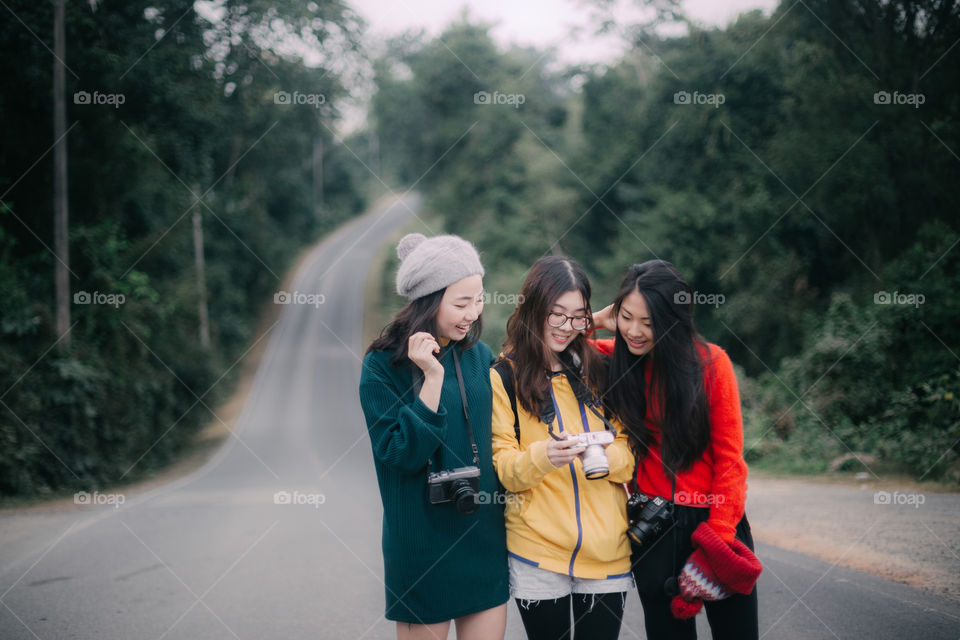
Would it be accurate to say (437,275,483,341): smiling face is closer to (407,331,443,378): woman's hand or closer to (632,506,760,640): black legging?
(407,331,443,378): woman's hand

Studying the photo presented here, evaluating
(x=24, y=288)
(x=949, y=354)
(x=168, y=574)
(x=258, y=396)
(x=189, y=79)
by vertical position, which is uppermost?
(x=189, y=79)

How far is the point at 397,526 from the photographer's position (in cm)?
228

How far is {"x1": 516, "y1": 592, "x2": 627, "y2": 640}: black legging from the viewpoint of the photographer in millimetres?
2322

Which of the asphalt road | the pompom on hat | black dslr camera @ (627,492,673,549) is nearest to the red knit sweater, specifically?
black dslr camera @ (627,492,673,549)

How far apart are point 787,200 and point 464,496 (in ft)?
59.3

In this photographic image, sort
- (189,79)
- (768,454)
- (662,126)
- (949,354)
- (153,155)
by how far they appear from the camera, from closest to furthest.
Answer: (949,354) < (768,454) < (189,79) < (153,155) < (662,126)

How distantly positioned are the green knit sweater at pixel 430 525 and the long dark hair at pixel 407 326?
0.03m

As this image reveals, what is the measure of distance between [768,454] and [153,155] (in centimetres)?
1586

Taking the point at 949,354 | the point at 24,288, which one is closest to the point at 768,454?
the point at 949,354

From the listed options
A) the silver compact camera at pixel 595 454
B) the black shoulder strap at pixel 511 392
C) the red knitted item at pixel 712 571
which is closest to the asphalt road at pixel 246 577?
the red knitted item at pixel 712 571

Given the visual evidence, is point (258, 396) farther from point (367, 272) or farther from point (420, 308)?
point (420, 308)

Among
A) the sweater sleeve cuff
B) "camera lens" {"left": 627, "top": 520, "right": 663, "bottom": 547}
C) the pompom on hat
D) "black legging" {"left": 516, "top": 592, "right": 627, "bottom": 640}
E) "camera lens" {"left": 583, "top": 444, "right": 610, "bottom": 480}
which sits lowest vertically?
"black legging" {"left": 516, "top": 592, "right": 627, "bottom": 640}

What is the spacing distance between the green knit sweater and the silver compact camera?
0.36 meters

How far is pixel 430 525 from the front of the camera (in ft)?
7.45
